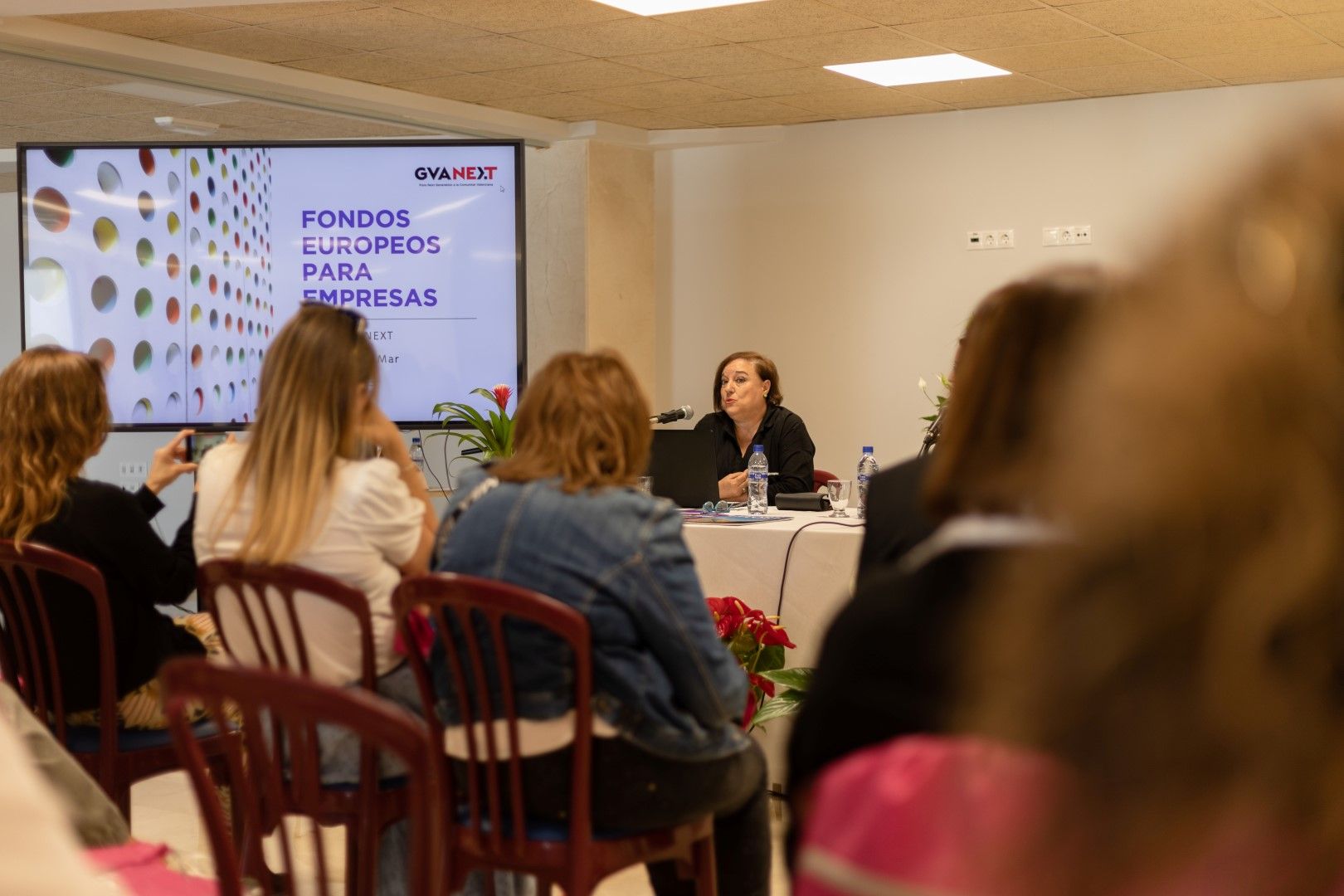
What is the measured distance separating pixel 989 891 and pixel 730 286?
7.51 metres

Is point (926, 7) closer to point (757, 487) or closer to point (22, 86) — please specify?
point (757, 487)

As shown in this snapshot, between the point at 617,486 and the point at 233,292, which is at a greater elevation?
the point at 233,292

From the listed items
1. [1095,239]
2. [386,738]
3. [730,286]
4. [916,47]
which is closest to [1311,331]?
[386,738]

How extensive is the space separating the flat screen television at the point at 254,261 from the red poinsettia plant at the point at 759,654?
2.52 meters

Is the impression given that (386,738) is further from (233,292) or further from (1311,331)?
(233,292)

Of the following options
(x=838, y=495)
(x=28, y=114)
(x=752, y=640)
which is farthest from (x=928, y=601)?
(x=28, y=114)

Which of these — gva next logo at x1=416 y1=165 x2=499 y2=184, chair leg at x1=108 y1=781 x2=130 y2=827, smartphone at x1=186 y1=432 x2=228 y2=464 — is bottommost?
chair leg at x1=108 y1=781 x2=130 y2=827

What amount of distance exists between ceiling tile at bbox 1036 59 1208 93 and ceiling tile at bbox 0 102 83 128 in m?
4.68

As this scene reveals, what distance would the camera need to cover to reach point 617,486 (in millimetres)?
2314

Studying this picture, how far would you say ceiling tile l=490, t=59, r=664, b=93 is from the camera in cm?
602

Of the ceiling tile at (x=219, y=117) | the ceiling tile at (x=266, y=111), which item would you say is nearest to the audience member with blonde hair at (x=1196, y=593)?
the ceiling tile at (x=266, y=111)

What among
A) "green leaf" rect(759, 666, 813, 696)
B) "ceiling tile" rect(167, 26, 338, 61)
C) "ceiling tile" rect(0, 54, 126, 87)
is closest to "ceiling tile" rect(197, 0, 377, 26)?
"ceiling tile" rect(167, 26, 338, 61)

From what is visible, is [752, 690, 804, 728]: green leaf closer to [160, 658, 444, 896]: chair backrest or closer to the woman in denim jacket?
the woman in denim jacket

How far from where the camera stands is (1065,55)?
585cm
